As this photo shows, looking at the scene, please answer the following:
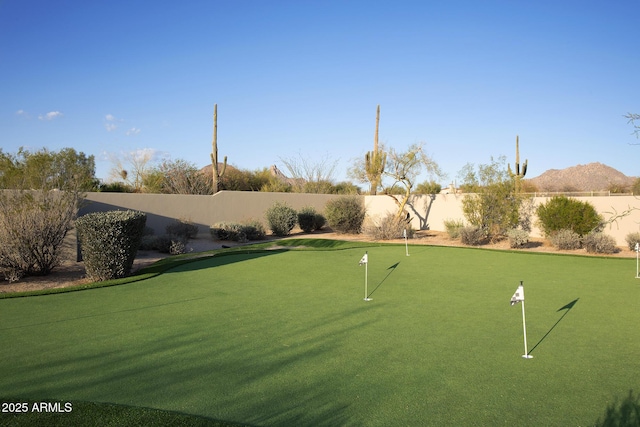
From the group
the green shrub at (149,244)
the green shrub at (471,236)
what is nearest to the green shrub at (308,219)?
the green shrub at (471,236)

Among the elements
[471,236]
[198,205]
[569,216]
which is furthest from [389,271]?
[198,205]

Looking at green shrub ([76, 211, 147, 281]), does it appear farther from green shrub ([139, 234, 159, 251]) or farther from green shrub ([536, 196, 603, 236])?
green shrub ([536, 196, 603, 236])

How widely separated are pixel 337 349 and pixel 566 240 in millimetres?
14567

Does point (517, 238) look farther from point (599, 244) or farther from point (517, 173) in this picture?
point (517, 173)

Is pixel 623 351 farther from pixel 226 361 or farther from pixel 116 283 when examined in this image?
pixel 116 283

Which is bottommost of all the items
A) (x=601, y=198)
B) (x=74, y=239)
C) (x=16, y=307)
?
(x=16, y=307)

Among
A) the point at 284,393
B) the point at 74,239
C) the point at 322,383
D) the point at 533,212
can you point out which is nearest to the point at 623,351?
the point at 322,383

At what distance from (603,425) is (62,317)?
796cm

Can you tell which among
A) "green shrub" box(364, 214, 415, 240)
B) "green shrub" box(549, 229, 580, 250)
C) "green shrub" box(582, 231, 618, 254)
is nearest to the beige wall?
"green shrub" box(364, 214, 415, 240)

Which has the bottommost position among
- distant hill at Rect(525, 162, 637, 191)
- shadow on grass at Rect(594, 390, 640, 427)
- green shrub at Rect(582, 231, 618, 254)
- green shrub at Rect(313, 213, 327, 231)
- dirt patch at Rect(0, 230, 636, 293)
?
shadow on grass at Rect(594, 390, 640, 427)

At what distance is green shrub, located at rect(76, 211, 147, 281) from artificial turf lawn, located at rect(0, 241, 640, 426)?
1.00 m

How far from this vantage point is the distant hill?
62.9 meters

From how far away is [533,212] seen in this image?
21094mm

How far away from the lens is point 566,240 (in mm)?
17500
